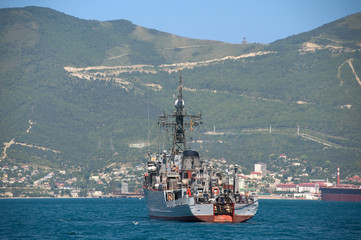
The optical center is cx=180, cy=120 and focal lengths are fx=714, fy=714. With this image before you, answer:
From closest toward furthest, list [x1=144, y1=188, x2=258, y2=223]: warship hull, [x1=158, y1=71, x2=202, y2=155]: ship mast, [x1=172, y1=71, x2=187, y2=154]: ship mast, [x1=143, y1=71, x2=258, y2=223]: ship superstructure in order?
[x1=144, y1=188, x2=258, y2=223]: warship hull → [x1=143, y1=71, x2=258, y2=223]: ship superstructure → [x1=158, y1=71, x2=202, y2=155]: ship mast → [x1=172, y1=71, x2=187, y2=154]: ship mast

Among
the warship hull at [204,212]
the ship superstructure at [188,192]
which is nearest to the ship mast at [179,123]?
the ship superstructure at [188,192]

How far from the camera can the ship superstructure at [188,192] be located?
98250 mm

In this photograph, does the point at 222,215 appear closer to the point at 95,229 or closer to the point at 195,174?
the point at 195,174

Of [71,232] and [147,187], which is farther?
[147,187]

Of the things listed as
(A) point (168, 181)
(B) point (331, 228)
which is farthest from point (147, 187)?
(B) point (331, 228)

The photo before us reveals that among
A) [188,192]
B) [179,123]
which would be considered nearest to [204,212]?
[188,192]

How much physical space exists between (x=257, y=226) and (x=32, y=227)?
1330 inches

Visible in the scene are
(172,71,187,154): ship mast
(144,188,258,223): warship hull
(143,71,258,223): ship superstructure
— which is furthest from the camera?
(172,71,187,154): ship mast

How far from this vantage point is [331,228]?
107 m

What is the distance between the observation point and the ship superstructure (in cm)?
9825

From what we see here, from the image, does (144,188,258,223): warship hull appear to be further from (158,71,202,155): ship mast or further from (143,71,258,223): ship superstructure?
(158,71,202,155): ship mast

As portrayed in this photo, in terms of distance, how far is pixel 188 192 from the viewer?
9981 centimetres

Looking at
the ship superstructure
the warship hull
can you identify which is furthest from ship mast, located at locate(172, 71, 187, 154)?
the warship hull

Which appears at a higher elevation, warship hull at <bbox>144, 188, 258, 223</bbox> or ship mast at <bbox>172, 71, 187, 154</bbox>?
ship mast at <bbox>172, 71, 187, 154</bbox>
